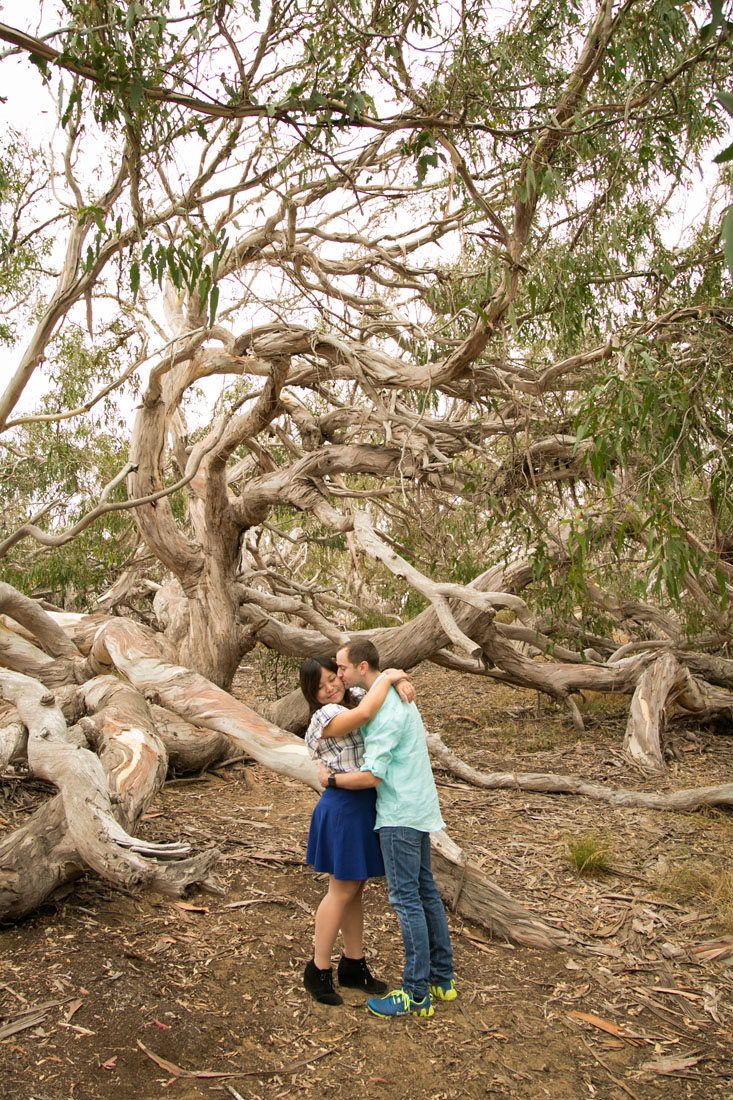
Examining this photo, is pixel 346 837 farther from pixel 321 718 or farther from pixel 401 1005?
pixel 401 1005

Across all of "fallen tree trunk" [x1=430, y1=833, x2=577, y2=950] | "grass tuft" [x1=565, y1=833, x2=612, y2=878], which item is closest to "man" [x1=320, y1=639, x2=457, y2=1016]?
"fallen tree trunk" [x1=430, y1=833, x2=577, y2=950]

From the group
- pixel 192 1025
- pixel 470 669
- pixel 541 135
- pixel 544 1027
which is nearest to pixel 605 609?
pixel 470 669

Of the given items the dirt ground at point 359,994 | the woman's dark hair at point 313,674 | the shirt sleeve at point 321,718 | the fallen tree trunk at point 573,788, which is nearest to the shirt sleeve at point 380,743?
the shirt sleeve at point 321,718

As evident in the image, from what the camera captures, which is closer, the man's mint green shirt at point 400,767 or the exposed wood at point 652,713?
the man's mint green shirt at point 400,767

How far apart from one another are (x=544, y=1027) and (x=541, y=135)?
12.8 ft

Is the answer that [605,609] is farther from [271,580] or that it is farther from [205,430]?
[205,430]

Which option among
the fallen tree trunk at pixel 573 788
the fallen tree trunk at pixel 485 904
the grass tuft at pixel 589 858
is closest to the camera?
the fallen tree trunk at pixel 485 904

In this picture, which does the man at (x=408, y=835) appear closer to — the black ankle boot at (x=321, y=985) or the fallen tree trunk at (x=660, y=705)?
the black ankle boot at (x=321, y=985)

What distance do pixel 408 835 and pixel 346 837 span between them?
23cm

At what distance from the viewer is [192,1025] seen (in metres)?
2.81

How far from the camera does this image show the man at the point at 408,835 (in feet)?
9.82

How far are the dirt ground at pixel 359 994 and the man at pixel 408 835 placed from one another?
0.32 feet

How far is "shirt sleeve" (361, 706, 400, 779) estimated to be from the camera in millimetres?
3016

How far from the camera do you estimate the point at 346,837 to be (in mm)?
3084
